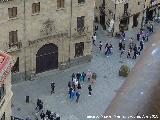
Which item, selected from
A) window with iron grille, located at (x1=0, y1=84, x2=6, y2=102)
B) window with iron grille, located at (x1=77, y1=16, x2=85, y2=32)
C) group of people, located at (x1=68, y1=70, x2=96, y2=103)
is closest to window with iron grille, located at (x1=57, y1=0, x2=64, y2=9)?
window with iron grille, located at (x1=77, y1=16, x2=85, y2=32)

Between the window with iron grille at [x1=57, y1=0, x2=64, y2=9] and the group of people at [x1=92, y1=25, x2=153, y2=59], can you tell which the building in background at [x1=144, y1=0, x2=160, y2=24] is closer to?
the group of people at [x1=92, y1=25, x2=153, y2=59]

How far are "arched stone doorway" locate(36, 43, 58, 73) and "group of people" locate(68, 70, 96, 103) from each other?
8.17ft

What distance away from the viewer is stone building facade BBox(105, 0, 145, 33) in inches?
2185

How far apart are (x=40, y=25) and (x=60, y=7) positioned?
8.73 feet

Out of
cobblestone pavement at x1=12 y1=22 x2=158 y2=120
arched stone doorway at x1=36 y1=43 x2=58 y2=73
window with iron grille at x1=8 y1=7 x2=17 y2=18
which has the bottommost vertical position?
cobblestone pavement at x1=12 y1=22 x2=158 y2=120

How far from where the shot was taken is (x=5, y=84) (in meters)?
28.6

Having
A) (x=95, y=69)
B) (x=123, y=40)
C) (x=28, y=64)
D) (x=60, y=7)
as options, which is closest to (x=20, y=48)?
(x=28, y=64)

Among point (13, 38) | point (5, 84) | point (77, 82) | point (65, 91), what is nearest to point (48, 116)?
point (65, 91)

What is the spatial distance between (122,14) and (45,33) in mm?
13650

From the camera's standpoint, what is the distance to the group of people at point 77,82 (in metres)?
45.1

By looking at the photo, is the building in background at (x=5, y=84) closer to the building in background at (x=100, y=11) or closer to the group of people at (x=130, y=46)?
the group of people at (x=130, y=46)

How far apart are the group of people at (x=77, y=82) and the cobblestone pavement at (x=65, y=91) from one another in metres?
0.49

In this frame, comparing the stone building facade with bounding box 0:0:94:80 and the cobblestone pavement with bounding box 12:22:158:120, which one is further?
the stone building facade with bounding box 0:0:94:80

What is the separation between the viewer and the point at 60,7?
151 ft
